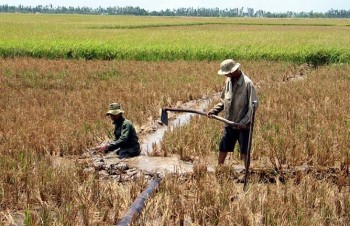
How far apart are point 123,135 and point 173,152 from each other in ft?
2.86

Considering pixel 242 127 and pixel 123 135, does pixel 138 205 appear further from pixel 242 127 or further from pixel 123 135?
→ pixel 123 135

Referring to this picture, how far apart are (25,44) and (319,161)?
1642cm

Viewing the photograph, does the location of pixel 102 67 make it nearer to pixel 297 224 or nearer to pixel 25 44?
pixel 25 44

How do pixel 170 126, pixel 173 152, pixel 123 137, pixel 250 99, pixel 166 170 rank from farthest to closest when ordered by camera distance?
pixel 170 126 < pixel 173 152 < pixel 123 137 < pixel 166 170 < pixel 250 99

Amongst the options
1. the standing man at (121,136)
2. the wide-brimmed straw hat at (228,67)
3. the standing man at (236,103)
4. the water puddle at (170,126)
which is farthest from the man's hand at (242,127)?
the water puddle at (170,126)

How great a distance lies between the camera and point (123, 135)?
19.7ft

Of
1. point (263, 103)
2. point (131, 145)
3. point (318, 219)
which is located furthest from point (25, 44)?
point (318, 219)

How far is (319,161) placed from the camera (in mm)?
5836

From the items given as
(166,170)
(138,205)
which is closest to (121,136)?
(166,170)

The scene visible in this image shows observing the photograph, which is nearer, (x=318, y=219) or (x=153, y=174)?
(x=318, y=219)

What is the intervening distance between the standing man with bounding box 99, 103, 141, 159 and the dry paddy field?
411 mm

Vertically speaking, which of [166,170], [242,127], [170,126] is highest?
[242,127]

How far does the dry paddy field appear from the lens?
4.17 meters

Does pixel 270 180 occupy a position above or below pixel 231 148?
below
